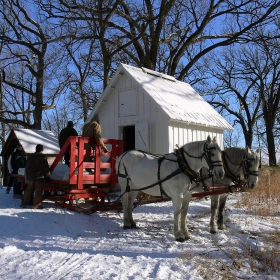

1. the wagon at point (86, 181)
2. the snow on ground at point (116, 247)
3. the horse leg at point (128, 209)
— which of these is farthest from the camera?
the wagon at point (86, 181)

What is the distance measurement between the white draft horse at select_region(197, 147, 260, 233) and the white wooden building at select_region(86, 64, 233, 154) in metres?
3.91

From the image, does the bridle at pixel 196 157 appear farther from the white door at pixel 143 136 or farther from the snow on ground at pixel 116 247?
the white door at pixel 143 136

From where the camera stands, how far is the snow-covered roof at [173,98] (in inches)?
471

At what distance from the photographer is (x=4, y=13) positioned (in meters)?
21.0

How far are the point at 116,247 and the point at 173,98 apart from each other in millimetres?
8436

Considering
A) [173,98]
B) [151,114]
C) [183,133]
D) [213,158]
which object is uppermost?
[173,98]

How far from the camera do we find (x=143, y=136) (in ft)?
39.6

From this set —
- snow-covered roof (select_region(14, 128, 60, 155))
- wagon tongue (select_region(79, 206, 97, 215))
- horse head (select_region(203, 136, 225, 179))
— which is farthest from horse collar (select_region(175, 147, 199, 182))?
snow-covered roof (select_region(14, 128, 60, 155))

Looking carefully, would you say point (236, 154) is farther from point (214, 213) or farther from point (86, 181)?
point (86, 181)

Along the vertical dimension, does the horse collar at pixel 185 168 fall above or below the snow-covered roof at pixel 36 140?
below

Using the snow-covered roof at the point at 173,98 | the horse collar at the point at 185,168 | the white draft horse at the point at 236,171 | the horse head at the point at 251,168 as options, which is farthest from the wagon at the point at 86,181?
the snow-covered roof at the point at 173,98

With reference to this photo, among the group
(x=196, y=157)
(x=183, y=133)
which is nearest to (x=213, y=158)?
(x=196, y=157)

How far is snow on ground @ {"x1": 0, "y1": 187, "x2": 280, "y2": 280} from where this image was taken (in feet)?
15.5

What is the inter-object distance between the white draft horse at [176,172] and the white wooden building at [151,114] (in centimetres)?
423
